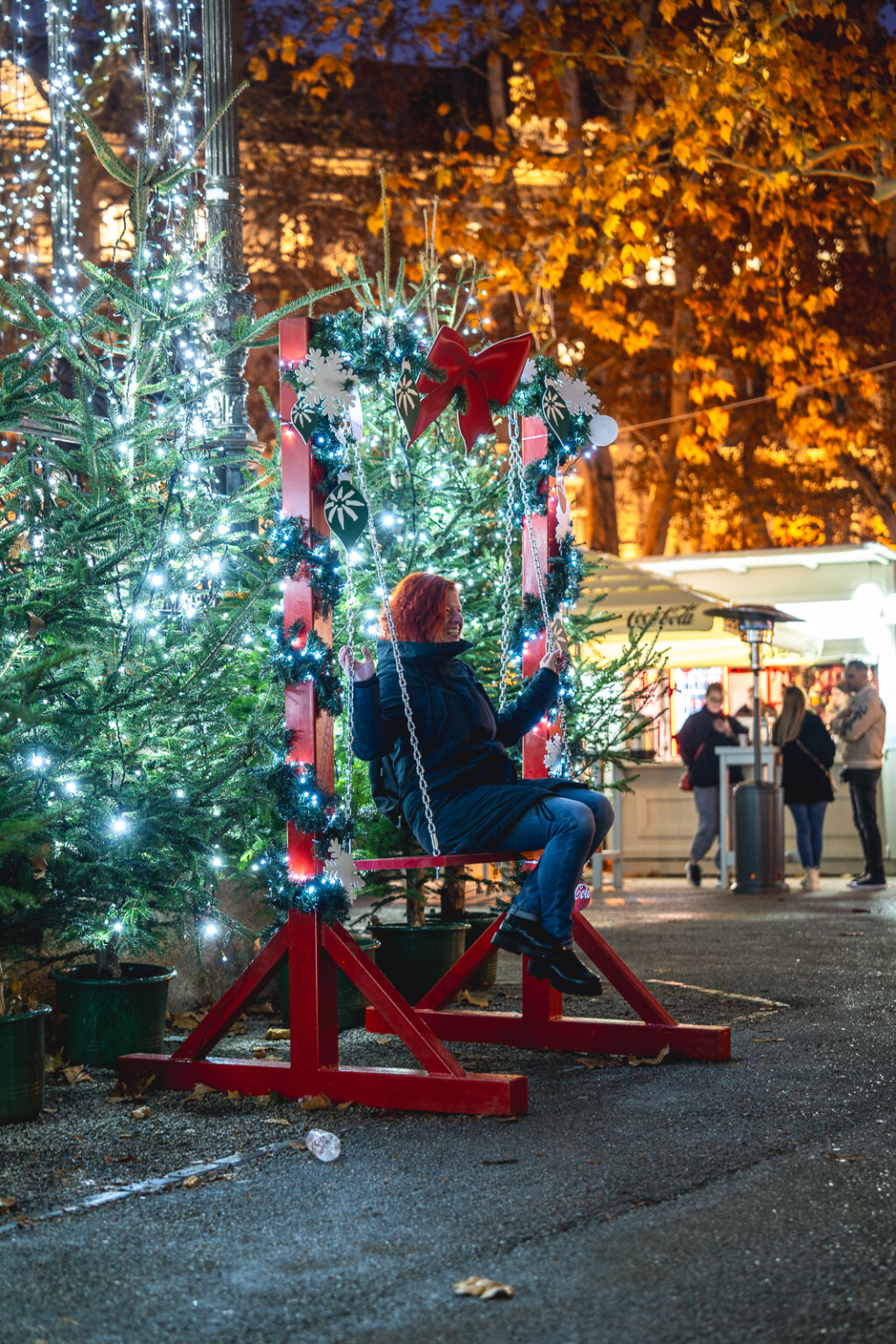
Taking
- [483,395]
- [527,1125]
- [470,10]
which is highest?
[470,10]

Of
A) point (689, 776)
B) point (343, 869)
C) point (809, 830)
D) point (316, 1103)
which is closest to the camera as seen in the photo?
point (316, 1103)

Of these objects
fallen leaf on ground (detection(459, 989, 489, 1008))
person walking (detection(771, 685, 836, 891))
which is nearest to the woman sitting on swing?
fallen leaf on ground (detection(459, 989, 489, 1008))

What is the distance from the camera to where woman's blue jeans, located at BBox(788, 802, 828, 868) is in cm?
1525

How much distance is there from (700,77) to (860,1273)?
45.8ft

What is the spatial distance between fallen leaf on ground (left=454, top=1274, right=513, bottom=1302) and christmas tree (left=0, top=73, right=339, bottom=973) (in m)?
2.06

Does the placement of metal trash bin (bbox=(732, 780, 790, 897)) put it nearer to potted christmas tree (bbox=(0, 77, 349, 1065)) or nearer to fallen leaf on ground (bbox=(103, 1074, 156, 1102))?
potted christmas tree (bbox=(0, 77, 349, 1065))

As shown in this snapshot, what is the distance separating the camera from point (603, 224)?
16.6m

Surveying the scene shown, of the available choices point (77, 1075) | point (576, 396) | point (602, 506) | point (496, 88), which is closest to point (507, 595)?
point (576, 396)

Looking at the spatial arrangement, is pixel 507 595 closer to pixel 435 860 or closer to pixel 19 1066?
pixel 435 860

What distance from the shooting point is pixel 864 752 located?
14539 millimetres

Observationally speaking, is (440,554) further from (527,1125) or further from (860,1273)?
(860,1273)

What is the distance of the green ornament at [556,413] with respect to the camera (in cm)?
655

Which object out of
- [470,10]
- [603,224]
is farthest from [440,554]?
[470,10]

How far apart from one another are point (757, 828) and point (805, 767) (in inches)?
31.7
